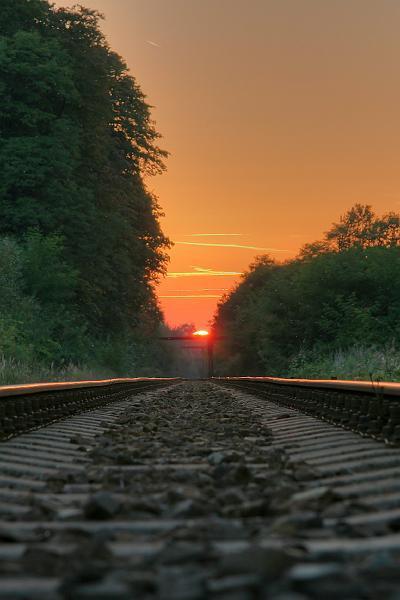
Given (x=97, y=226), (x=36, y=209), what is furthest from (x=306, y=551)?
(x=97, y=226)

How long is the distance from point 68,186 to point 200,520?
3317cm

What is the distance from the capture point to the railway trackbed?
2.43 meters

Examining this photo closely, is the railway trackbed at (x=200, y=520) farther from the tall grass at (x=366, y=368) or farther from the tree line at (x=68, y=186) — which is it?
the tree line at (x=68, y=186)

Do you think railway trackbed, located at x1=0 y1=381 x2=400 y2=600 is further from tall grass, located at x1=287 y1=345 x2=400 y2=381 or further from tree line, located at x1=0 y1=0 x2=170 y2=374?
tree line, located at x1=0 y1=0 x2=170 y2=374

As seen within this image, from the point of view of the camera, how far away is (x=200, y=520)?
362 cm

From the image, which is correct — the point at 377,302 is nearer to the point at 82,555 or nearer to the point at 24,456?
the point at 24,456

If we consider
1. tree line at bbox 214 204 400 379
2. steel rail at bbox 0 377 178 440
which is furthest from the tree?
steel rail at bbox 0 377 178 440

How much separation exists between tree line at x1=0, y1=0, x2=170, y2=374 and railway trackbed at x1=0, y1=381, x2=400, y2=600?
69.5 ft

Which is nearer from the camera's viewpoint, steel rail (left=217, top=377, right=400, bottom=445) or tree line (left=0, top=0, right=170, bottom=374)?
steel rail (left=217, top=377, right=400, bottom=445)

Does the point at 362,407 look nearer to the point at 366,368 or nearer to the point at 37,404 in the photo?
the point at 37,404

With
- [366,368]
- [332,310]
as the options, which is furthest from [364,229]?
[366,368]

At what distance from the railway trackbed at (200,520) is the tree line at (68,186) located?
21.2 metres

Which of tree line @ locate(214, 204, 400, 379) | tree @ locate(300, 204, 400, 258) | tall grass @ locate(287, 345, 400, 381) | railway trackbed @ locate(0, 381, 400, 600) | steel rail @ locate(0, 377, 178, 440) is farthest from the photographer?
tree @ locate(300, 204, 400, 258)

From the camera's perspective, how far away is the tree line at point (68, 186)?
32406 millimetres
